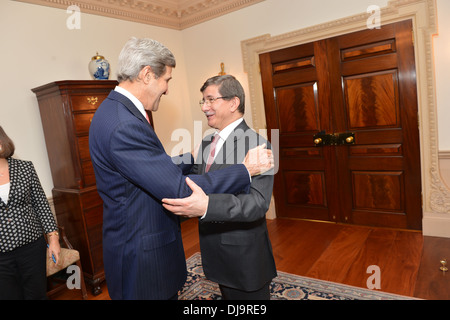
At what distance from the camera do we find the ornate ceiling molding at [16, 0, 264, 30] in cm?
Answer: 384

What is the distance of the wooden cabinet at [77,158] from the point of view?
2.95m

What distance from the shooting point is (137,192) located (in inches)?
48.8

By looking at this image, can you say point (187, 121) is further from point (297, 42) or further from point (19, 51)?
point (19, 51)

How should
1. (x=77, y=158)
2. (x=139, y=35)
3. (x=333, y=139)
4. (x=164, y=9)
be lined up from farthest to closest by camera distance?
(x=164, y=9)
(x=139, y=35)
(x=333, y=139)
(x=77, y=158)

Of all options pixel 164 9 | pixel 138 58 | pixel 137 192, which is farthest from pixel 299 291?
pixel 164 9

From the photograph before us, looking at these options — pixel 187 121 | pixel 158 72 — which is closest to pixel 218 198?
pixel 158 72

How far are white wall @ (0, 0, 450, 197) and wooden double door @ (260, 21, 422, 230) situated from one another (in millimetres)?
300

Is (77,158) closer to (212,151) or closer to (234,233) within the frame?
(212,151)

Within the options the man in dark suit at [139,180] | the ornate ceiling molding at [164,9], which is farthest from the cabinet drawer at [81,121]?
the man in dark suit at [139,180]

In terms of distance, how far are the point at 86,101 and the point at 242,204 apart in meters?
2.37

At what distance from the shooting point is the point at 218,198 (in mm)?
1207

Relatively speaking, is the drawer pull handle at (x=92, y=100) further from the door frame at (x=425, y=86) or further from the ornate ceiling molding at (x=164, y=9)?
the door frame at (x=425, y=86)

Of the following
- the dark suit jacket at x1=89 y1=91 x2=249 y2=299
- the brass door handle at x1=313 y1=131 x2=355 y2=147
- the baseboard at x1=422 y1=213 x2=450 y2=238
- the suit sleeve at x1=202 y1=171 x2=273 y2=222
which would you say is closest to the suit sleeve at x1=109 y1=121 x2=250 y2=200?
the dark suit jacket at x1=89 y1=91 x2=249 y2=299

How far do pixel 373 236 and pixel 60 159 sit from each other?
3.41m
